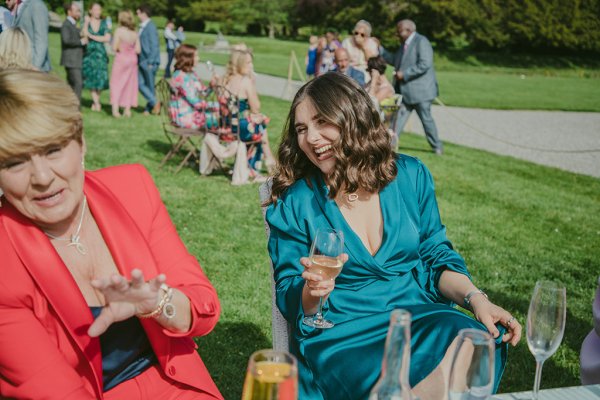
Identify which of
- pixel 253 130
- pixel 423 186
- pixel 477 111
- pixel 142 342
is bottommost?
pixel 477 111

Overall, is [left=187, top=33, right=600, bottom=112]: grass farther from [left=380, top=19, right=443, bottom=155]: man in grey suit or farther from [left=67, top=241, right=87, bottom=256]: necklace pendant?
[left=67, top=241, right=87, bottom=256]: necklace pendant

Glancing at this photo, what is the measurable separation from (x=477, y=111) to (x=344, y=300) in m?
17.3

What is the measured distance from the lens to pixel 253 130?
8445 millimetres

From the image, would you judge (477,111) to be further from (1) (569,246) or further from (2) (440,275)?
(2) (440,275)

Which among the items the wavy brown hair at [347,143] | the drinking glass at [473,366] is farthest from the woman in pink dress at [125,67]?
the drinking glass at [473,366]

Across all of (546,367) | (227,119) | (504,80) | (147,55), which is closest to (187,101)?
(227,119)

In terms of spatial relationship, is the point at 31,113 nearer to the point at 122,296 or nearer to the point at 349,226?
the point at 122,296

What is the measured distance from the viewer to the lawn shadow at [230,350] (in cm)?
373

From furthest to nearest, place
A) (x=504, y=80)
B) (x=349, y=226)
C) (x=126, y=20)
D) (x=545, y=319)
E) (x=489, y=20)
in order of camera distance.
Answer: (x=489, y=20) < (x=504, y=80) < (x=126, y=20) < (x=349, y=226) < (x=545, y=319)

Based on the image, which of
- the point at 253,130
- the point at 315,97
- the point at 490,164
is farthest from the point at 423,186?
the point at 490,164

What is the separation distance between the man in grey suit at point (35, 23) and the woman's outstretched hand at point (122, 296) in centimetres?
776

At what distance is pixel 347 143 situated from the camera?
266 cm

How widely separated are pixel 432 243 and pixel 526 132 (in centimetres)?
1336

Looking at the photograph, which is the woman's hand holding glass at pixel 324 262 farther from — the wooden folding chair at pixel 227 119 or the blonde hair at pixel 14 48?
the wooden folding chair at pixel 227 119
